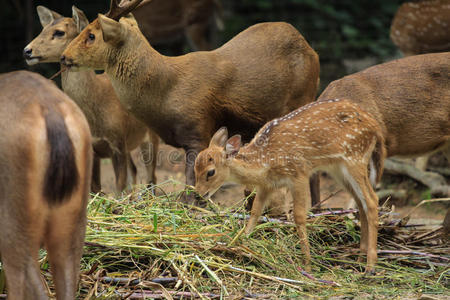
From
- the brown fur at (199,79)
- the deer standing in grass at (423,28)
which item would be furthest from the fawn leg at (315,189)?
the deer standing in grass at (423,28)

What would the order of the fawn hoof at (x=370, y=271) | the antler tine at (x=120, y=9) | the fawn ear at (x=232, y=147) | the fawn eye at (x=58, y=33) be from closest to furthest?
the fawn hoof at (x=370, y=271) < the fawn ear at (x=232, y=147) < the antler tine at (x=120, y=9) < the fawn eye at (x=58, y=33)

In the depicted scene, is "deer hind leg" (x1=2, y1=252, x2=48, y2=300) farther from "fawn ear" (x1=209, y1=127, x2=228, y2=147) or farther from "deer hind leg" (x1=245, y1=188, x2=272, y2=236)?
"fawn ear" (x1=209, y1=127, x2=228, y2=147)

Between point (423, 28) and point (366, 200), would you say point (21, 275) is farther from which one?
point (423, 28)

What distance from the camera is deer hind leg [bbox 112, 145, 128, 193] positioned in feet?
21.9

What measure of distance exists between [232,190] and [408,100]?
3391 millimetres

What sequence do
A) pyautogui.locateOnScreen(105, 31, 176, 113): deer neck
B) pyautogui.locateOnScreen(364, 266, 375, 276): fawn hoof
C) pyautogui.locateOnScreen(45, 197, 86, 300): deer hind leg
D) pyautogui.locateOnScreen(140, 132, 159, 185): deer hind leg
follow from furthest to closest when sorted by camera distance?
pyautogui.locateOnScreen(140, 132, 159, 185): deer hind leg → pyautogui.locateOnScreen(105, 31, 176, 113): deer neck → pyautogui.locateOnScreen(364, 266, 375, 276): fawn hoof → pyautogui.locateOnScreen(45, 197, 86, 300): deer hind leg

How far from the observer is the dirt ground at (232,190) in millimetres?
6977

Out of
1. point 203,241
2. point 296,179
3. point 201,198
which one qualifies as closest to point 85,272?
point 203,241

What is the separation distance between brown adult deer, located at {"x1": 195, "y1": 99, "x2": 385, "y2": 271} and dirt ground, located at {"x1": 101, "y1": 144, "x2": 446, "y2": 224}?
0.86m

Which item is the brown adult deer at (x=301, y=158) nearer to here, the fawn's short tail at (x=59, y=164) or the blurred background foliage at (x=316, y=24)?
the fawn's short tail at (x=59, y=164)

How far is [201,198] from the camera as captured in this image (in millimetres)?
4949

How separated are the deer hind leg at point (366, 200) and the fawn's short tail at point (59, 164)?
2331mm

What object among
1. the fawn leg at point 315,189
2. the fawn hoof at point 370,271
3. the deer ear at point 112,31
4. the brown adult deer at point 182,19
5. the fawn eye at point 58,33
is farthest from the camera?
the brown adult deer at point 182,19

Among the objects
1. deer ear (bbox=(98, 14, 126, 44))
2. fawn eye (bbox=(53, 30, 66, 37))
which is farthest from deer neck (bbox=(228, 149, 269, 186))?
fawn eye (bbox=(53, 30, 66, 37))
